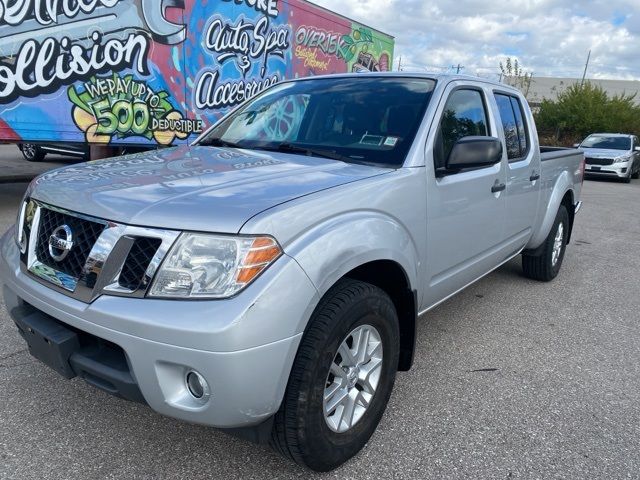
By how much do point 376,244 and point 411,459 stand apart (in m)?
1.00

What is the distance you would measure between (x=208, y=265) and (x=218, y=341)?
0.91 feet

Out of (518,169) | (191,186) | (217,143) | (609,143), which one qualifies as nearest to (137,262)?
(191,186)

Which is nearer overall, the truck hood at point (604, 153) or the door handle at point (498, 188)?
the door handle at point (498, 188)

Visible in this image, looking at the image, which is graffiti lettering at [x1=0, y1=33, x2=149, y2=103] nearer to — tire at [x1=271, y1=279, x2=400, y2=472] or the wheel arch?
the wheel arch

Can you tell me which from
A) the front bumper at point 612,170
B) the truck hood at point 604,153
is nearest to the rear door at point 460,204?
the truck hood at point 604,153

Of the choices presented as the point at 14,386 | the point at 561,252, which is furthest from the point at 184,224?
the point at 561,252

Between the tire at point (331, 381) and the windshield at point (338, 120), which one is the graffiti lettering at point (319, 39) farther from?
the tire at point (331, 381)

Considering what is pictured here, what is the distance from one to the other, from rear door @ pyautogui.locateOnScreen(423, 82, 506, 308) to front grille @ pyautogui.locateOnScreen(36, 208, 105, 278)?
1642 mm

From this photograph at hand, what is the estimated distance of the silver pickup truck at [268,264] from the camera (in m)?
1.83

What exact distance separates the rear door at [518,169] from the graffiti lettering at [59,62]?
5443 mm

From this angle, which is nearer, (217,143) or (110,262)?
(110,262)

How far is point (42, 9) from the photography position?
6379 millimetres

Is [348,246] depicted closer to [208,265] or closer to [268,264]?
[268,264]

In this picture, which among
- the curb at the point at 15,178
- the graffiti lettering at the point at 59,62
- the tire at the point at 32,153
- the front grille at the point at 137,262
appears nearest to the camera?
the front grille at the point at 137,262
